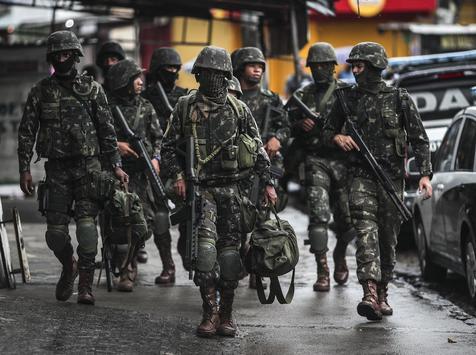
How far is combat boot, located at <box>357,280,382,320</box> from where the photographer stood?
909cm

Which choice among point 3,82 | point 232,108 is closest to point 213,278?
point 232,108

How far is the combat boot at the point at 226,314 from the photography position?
8336 mm

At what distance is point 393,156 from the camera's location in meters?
9.54

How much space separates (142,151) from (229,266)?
106 inches

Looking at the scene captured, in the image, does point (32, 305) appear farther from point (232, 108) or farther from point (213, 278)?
point (232, 108)

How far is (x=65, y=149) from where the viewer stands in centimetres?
921

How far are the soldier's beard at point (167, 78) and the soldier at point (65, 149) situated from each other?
255 cm

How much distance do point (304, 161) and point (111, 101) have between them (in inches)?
70.0

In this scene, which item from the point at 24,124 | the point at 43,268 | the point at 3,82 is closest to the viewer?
the point at 24,124

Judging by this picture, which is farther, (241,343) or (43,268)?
(43,268)

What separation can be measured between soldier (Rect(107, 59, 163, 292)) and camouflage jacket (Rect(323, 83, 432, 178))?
210 centimetres

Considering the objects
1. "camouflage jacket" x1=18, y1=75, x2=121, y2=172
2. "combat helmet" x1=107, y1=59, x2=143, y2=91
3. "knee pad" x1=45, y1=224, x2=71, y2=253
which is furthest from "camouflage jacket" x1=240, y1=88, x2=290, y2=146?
"knee pad" x1=45, y1=224, x2=71, y2=253

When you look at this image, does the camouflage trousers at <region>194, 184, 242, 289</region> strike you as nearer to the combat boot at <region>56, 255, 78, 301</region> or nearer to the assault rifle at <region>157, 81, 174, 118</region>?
the combat boot at <region>56, 255, 78, 301</region>

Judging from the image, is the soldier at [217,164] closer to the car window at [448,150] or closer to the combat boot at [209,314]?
the combat boot at [209,314]
